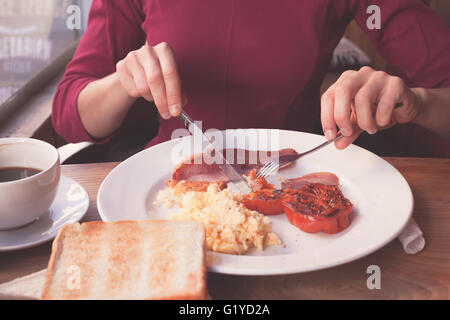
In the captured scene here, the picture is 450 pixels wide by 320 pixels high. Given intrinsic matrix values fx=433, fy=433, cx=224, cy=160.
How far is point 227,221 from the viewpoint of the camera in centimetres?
90

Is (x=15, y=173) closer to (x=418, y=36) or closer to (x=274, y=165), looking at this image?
(x=274, y=165)

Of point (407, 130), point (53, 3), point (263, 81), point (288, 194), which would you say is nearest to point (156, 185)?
point (288, 194)

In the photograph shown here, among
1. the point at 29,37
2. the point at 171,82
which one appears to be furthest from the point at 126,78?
the point at 29,37

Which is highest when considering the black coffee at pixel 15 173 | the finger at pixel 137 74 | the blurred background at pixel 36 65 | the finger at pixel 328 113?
the finger at pixel 137 74

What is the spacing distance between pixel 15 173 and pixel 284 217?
2.03 ft

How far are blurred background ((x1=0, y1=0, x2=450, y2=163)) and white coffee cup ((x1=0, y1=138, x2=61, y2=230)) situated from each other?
0.49 metres

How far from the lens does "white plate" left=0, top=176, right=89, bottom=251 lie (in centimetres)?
88

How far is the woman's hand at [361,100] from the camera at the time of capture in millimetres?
1070

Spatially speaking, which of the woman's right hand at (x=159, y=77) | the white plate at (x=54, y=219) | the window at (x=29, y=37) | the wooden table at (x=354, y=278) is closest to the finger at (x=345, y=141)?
the wooden table at (x=354, y=278)

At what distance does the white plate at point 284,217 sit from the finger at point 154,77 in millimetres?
151

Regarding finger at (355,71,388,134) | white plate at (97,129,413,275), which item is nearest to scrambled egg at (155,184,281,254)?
white plate at (97,129,413,275)

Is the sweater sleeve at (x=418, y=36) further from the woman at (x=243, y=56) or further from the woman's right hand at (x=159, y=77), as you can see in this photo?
the woman's right hand at (x=159, y=77)
